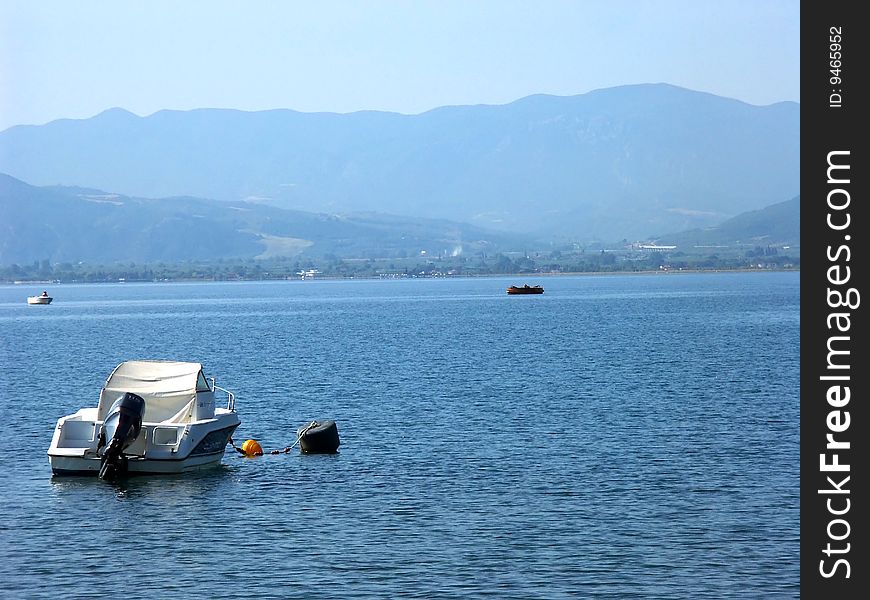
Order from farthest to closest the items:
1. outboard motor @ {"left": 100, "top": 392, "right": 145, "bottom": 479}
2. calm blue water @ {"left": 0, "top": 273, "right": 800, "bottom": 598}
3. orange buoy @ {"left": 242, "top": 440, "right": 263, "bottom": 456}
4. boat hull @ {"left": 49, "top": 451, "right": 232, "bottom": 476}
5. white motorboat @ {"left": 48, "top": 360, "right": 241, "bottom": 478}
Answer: orange buoy @ {"left": 242, "top": 440, "right": 263, "bottom": 456}
boat hull @ {"left": 49, "top": 451, "right": 232, "bottom": 476}
white motorboat @ {"left": 48, "top": 360, "right": 241, "bottom": 478}
outboard motor @ {"left": 100, "top": 392, "right": 145, "bottom": 479}
calm blue water @ {"left": 0, "top": 273, "right": 800, "bottom": 598}

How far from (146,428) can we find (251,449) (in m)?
6.79

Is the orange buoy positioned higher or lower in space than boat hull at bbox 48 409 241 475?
lower

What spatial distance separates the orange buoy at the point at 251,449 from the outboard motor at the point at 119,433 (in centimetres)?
724

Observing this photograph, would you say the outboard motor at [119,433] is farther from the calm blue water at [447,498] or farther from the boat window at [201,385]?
the boat window at [201,385]

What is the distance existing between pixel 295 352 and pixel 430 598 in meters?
96.7

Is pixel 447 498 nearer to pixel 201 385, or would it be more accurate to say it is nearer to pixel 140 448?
pixel 140 448

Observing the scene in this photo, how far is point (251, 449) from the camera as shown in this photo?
5978 cm

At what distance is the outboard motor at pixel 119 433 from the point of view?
52562mm

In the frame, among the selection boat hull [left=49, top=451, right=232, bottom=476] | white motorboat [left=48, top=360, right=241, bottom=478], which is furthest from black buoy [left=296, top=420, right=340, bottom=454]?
boat hull [left=49, top=451, right=232, bottom=476]

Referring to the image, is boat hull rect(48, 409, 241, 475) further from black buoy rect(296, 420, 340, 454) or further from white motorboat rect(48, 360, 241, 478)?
black buoy rect(296, 420, 340, 454)

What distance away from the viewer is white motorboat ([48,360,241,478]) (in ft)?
174
